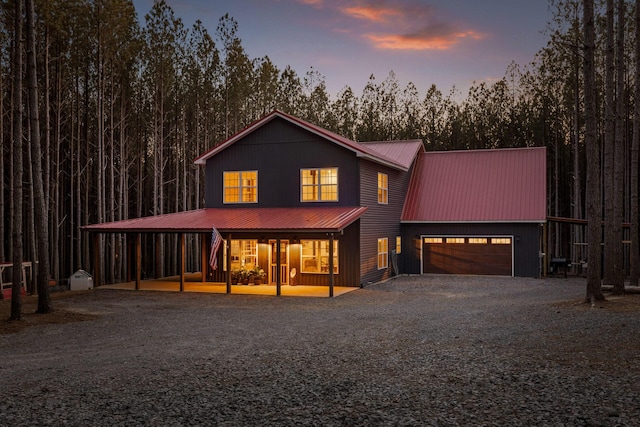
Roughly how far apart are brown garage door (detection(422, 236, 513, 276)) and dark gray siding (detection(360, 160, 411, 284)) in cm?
205

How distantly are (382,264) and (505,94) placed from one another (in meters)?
24.0

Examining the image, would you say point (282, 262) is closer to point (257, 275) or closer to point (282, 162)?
point (257, 275)

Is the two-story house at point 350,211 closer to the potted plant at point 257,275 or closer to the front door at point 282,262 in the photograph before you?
the front door at point 282,262

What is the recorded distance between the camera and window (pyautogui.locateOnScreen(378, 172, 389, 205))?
25.3 metres

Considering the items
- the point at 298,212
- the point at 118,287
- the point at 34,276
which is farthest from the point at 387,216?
the point at 34,276

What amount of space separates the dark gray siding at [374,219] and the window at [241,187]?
510 centimetres

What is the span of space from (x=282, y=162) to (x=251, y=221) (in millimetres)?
3855

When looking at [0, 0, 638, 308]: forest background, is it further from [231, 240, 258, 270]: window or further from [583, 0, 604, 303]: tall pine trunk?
[231, 240, 258, 270]: window

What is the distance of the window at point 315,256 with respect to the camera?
2262 centimetres

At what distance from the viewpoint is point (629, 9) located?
27.6 m

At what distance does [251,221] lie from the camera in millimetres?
21641

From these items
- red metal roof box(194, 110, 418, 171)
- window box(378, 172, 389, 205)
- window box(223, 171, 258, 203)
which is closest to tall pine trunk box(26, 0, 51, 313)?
red metal roof box(194, 110, 418, 171)

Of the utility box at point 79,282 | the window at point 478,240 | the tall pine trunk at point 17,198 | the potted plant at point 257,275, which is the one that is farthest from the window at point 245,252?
the window at point 478,240

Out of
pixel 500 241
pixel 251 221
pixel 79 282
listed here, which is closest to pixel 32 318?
pixel 79 282
